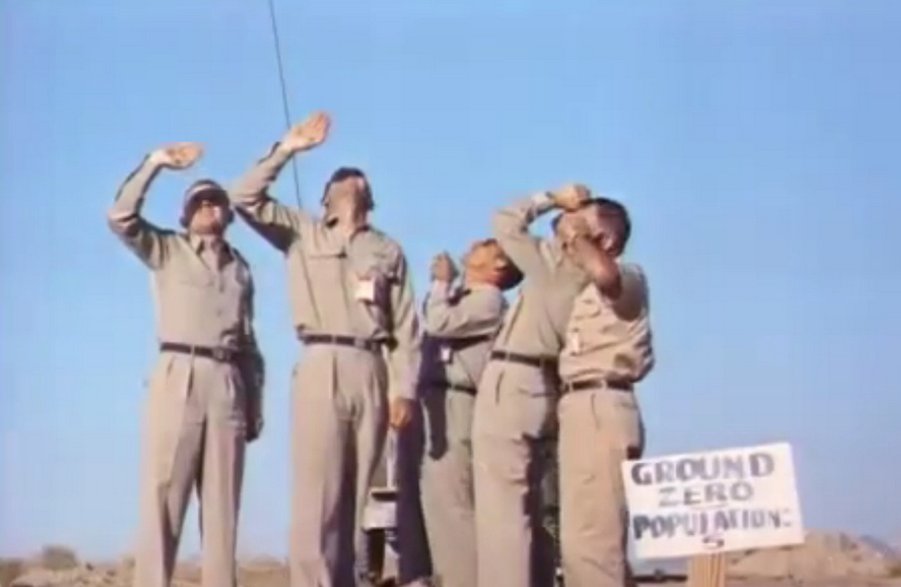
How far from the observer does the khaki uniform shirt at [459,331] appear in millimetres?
6023

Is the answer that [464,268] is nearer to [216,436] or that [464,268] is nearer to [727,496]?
[216,436]

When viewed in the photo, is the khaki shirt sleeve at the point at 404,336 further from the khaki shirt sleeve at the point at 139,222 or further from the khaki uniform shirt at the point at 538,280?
the khaki shirt sleeve at the point at 139,222

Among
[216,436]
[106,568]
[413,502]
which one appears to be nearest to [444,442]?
[413,502]

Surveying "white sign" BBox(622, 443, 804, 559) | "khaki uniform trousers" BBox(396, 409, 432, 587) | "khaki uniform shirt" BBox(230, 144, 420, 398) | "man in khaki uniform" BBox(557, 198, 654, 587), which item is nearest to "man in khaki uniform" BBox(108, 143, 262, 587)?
"khaki uniform shirt" BBox(230, 144, 420, 398)

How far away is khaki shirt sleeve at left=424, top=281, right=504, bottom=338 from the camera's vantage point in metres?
6.02

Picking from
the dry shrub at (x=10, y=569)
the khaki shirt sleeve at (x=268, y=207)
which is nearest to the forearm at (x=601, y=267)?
the khaki shirt sleeve at (x=268, y=207)

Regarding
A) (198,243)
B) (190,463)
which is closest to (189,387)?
(190,463)

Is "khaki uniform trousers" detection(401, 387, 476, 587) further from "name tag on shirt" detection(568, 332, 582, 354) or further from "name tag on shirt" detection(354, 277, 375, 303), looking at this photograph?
"name tag on shirt" detection(568, 332, 582, 354)

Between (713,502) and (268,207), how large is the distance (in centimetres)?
159

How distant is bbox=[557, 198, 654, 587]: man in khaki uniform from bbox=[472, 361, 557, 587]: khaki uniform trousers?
0.20m

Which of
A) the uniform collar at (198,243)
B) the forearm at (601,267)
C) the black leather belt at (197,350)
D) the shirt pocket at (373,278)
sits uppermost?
the uniform collar at (198,243)

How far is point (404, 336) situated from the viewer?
5.82 metres

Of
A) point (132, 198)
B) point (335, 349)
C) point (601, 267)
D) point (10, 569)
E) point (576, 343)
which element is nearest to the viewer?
point (601, 267)

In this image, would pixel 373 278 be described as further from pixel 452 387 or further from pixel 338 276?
pixel 452 387
